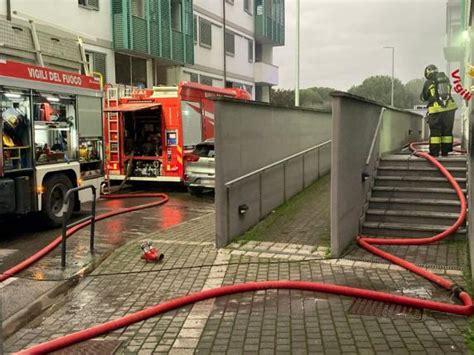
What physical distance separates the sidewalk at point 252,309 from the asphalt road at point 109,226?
4.99 ft

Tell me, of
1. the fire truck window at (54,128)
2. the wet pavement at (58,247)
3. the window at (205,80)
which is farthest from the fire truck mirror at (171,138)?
the window at (205,80)

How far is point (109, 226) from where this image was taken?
31.8 ft

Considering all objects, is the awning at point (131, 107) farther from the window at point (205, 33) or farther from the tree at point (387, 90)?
the tree at point (387, 90)

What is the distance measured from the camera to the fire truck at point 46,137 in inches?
334

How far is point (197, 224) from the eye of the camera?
9383 millimetres

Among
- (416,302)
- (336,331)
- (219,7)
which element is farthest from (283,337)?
(219,7)

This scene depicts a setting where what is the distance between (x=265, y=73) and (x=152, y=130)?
23.3 metres

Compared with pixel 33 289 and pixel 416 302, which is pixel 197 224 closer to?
pixel 33 289

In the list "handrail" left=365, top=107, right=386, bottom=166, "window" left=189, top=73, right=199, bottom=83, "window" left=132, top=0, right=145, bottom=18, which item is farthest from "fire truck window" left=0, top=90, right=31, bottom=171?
"window" left=189, top=73, right=199, bottom=83

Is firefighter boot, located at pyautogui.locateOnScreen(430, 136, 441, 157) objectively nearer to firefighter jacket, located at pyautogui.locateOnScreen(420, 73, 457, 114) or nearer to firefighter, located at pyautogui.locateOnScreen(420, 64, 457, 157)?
firefighter, located at pyautogui.locateOnScreen(420, 64, 457, 157)

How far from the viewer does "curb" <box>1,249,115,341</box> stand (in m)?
4.91

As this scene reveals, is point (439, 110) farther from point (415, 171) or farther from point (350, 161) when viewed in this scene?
point (350, 161)

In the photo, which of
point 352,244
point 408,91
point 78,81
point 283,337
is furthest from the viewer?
point 408,91

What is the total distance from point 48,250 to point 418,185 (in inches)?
224
